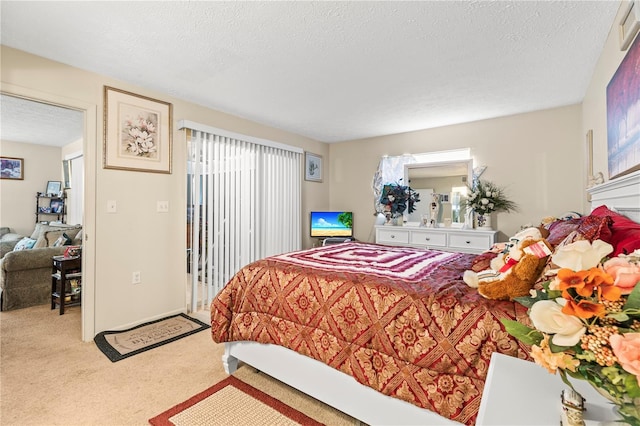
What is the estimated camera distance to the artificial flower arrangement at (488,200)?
3.49 meters

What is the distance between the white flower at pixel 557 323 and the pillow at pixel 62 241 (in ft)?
16.5

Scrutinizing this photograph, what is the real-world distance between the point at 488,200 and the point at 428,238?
838 mm

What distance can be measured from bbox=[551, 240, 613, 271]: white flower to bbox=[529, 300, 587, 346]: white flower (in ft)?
0.31

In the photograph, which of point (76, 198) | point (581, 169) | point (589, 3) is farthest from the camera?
point (76, 198)

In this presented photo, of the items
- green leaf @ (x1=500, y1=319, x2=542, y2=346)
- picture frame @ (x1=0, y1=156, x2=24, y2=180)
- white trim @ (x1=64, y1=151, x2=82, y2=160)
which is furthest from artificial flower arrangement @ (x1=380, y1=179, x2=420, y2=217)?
picture frame @ (x1=0, y1=156, x2=24, y2=180)

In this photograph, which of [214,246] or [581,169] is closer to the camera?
[581,169]

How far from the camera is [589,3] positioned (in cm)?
163

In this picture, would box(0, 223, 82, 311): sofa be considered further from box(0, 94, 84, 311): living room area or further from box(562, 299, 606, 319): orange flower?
box(562, 299, 606, 319): orange flower

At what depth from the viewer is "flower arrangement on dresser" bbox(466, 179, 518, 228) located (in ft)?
11.5

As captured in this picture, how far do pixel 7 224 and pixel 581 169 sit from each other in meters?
8.70

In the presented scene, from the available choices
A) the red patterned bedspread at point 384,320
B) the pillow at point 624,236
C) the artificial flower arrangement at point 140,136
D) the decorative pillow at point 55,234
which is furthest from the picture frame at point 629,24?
the decorative pillow at point 55,234

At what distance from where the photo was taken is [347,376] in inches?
60.1

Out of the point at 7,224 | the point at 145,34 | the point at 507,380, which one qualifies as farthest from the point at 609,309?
the point at 7,224

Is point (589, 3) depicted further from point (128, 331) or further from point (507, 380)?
point (128, 331)
